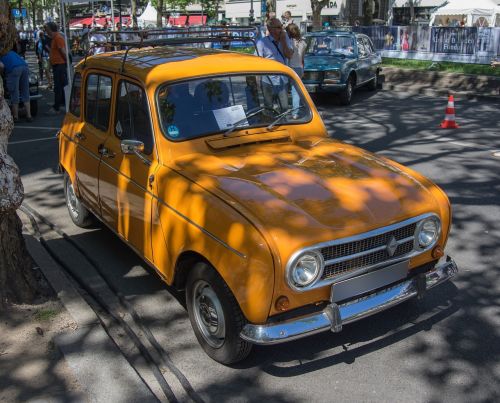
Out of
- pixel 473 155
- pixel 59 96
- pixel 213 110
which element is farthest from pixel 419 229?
pixel 59 96

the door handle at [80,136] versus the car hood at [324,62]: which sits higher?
the car hood at [324,62]

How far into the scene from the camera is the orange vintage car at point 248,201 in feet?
10.6

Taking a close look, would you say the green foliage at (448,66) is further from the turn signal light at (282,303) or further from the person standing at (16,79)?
the turn signal light at (282,303)

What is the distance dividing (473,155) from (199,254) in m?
6.57

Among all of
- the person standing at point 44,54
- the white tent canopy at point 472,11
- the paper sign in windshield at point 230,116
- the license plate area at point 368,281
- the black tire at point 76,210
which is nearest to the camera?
the license plate area at point 368,281

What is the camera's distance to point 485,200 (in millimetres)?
6750

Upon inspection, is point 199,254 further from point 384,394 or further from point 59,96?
point 59,96

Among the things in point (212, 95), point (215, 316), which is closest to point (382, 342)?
point (215, 316)

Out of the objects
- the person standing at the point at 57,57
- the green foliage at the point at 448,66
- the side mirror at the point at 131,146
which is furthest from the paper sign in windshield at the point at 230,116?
the green foliage at the point at 448,66

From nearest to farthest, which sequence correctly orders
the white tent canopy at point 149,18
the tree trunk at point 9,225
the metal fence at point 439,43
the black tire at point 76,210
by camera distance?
the tree trunk at point 9,225, the black tire at point 76,210, the metal fence at point 439,43, the white tent canopy at point 149,18

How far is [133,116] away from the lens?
14.9 feet

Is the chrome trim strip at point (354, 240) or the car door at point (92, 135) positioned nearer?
the chrome trim strip at point (354, 240)

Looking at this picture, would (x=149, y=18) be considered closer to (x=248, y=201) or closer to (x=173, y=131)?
(x=173, y=131)

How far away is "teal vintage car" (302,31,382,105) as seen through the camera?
1361 centimetres
